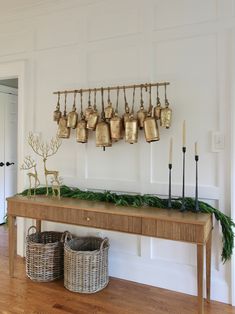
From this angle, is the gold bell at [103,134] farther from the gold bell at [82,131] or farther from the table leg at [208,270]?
the table leg at [208,270]

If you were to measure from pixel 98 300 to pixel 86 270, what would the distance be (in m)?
0.25

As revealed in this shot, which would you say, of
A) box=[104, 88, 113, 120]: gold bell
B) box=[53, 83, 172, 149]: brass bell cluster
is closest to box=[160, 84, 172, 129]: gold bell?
box=[53, 83, 172, 149]: brass bell cluster

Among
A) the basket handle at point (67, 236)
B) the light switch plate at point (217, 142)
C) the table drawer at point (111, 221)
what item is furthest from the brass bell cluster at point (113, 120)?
the basket handle at point (67, 236)

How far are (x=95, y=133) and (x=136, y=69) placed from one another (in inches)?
27.9

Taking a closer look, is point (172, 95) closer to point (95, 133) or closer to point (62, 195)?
point (95, 133)

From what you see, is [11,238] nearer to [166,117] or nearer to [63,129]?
[63,129]

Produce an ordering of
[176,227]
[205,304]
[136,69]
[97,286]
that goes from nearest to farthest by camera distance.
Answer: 1. [176,227]
2. [205,304]
3. [97,286]
4. [136,69]

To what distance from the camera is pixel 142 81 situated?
2527 mm

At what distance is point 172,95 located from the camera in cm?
243

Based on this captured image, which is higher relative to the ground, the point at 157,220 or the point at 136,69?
the point at 136,69

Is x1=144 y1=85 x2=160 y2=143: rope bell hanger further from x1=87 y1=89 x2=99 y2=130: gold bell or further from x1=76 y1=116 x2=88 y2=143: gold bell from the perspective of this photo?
x1=76 y1=116 x2=88 y2=143: gold bell

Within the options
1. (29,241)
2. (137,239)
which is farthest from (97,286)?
(29,241)

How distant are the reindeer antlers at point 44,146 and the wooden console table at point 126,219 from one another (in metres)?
0.52

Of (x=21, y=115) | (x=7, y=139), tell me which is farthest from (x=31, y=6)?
(x=7, y=139)
